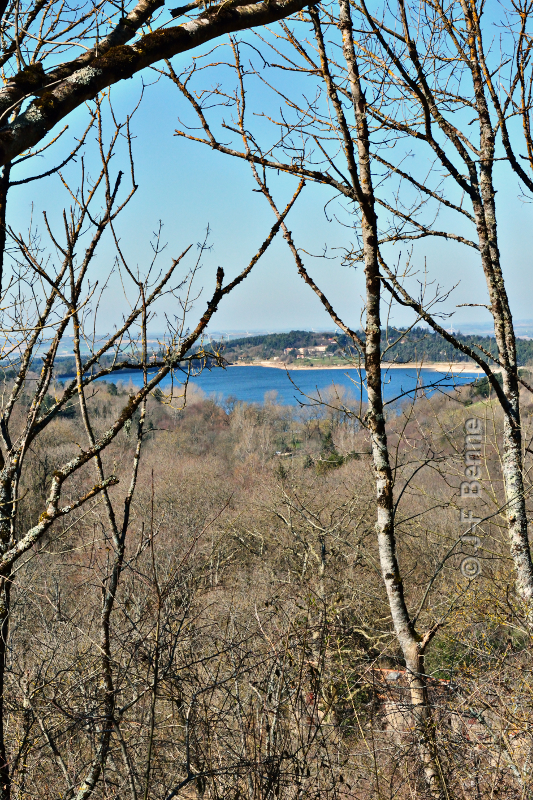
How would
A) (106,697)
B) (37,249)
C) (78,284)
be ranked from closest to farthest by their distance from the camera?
(106,697) < (78,284) < (37,249)

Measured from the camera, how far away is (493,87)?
5.74 metres

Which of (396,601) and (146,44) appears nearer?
(146,44)

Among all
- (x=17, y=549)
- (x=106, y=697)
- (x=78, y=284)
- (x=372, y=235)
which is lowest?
(x=106, y=697)

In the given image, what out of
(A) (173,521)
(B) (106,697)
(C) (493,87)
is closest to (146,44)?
(B) (106,697)

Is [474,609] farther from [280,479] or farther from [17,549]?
[280,479]

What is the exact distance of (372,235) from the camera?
380 centimetres

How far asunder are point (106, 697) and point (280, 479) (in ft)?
90.9

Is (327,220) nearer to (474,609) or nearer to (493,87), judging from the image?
(493,87)

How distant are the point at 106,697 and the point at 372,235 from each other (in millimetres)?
3317

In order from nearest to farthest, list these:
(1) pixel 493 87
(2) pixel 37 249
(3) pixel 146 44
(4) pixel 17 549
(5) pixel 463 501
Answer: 1. (3) pixel 146 44
2. (4) pixel 17 549
3. (2) pixel 37 249
4. (1) pixel 493 87
5. (5) pixel 463 501

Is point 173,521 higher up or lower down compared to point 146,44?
lower down

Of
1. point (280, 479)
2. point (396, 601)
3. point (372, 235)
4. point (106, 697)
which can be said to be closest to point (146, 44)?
point (372, 235)

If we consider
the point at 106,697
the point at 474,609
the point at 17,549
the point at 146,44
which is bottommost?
the point at 474,609

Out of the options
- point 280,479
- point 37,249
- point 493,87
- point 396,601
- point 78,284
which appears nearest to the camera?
point 78,284
